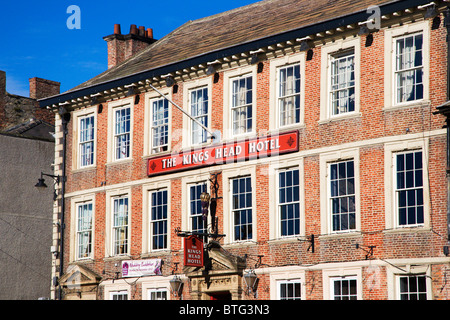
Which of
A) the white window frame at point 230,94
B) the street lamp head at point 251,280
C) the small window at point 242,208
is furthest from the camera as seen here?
the white window frame at point 230,94

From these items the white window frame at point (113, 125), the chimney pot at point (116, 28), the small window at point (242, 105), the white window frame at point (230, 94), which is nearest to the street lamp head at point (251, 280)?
the white window frame at point (230, 94)

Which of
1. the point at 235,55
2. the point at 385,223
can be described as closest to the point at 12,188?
the point at 235,55

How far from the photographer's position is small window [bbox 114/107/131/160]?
30.9 m

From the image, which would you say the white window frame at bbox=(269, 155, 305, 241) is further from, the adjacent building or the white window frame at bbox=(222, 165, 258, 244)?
the adjacent building

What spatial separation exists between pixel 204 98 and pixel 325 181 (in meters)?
6.10

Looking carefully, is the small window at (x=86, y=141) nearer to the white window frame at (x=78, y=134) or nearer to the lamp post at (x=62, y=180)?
the white window frame at (x=78, y=134)

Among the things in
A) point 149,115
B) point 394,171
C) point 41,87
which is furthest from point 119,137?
point 41,87

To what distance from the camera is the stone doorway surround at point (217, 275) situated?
26109 millimetres

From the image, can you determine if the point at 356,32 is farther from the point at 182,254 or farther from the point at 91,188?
the point at 91,188

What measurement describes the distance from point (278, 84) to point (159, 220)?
260 inches

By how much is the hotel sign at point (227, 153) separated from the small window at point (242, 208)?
779 millimetres

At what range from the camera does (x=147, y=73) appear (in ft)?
98.3
